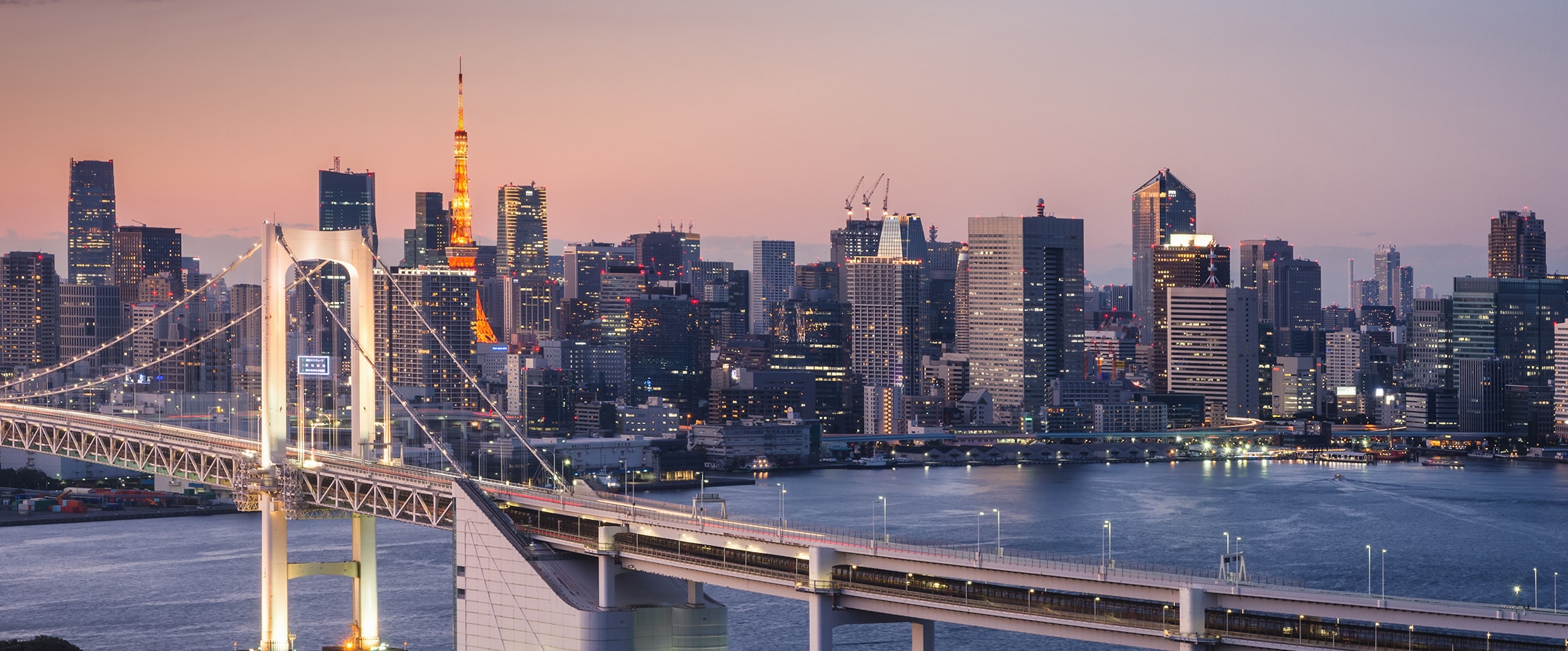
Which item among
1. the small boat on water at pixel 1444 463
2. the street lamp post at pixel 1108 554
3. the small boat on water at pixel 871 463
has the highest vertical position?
the street lamp post at pixel 1108 554

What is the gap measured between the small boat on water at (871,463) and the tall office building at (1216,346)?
28800mm

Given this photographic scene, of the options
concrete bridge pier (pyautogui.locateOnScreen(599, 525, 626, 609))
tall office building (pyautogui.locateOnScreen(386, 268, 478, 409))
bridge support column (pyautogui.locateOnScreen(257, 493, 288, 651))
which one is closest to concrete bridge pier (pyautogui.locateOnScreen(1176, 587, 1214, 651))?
concrete bridge pier (pyautogui.locateOnScreen(599, 525, 626, 609))

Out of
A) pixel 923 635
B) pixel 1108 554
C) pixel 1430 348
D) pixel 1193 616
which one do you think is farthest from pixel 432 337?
pixel 1193 616

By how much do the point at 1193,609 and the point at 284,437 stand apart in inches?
520

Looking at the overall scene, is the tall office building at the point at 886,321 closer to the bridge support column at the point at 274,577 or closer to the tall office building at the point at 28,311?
the tall office building at the point at 28,311

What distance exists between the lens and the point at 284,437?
25.5 m

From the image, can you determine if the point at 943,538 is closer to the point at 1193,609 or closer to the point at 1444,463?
the point at 1193,609

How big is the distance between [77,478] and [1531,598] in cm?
3736

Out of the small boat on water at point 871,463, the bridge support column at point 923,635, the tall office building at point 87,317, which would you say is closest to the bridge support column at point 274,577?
the bridge support column at point 923,635

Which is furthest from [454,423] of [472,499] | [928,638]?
[928,638]

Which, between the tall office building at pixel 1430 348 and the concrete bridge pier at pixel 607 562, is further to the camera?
the tall office building at pixel 1430 348

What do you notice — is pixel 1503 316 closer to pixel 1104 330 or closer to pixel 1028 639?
pixel 1104 330

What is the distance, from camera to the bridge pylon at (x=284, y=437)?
2483 centimetres

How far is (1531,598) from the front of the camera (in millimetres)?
33344
